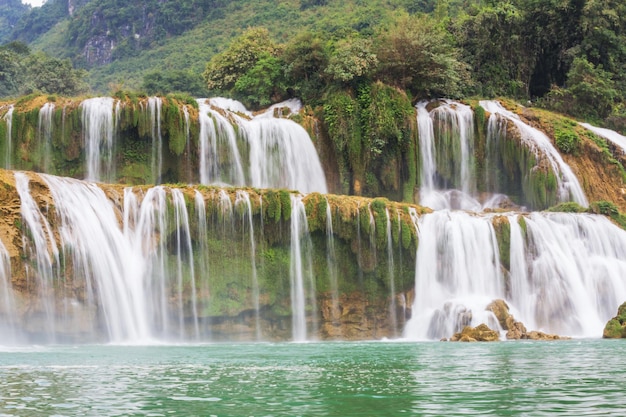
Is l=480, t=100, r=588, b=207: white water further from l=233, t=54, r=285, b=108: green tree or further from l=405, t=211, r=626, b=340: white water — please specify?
l=233, t=54, r=285, b=108: green tree

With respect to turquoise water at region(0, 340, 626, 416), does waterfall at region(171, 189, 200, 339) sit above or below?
above

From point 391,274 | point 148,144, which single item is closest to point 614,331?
point 391,274

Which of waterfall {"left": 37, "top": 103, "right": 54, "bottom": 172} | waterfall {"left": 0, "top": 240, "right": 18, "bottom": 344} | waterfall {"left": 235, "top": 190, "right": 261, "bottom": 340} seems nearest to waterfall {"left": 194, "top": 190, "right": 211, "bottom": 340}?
waterfall {"left": 235, "top": 190, "right": 261, "bottom": 340}

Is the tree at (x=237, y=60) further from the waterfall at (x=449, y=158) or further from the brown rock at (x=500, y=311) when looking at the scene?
the brown rock at (x=500, y=311)

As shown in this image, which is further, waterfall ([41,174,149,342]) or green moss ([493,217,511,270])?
green moss ([493,217,511,270])

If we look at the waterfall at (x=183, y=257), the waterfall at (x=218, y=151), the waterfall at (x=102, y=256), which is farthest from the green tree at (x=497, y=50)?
the waterfall at (x=102, y=256)

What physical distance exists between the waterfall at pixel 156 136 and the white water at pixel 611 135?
20.8 m

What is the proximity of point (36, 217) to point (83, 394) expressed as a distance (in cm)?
1505

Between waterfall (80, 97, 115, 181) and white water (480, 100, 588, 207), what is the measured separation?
58.0 feet

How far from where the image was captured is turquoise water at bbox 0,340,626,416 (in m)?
9.96

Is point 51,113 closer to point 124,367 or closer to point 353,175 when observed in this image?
point 353,175

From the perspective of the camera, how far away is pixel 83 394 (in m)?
11.4

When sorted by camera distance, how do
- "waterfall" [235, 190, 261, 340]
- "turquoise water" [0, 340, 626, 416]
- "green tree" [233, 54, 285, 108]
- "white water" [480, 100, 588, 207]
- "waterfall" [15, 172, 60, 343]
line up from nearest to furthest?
"turquoise water" [0, 340, 626, 416], "waterfall" [15, 172, 60, 343], "waterfall" [235, 190, 261, 340], "white water" [480, 100, 588, 207], "green tree" [233, 54, 285, 108]

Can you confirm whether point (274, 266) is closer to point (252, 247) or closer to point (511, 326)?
point (252, 247)
